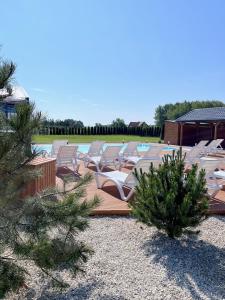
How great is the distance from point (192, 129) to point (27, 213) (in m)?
25.4

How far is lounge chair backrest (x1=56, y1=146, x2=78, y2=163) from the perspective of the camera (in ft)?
30.6

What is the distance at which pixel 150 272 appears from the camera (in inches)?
A: 135

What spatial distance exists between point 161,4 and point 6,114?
1124 centimetres

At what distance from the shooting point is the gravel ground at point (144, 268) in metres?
3.01

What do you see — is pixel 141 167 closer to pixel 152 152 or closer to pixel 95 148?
pixel 152 152

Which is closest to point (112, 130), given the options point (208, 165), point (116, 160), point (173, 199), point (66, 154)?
point (116, 160)

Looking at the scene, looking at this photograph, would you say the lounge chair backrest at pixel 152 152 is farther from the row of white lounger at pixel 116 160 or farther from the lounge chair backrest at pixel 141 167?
the lounge chair backrest at pixel 141 167

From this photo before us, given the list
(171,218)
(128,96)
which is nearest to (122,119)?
(128,96)

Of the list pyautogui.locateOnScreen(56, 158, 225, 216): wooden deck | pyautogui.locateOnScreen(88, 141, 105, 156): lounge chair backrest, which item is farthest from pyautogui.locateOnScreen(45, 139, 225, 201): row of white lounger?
pyautogui.locateOnScreen(56, 158, 225, 216): wooden deck

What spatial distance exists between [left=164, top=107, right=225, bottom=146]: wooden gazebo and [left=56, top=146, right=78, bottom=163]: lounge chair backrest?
16481mm

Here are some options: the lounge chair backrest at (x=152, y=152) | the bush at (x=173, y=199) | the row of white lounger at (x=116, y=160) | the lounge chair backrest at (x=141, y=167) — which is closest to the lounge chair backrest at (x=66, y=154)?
the row of white lounger at (x=116, y=160)

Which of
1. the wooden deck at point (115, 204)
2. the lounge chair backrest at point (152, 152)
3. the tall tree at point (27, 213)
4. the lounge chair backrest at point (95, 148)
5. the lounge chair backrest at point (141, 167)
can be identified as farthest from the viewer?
the lounge chair backrest at point (95, 148)

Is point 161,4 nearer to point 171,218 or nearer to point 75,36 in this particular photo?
point 75,36

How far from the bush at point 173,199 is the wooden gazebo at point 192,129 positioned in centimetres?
2056
